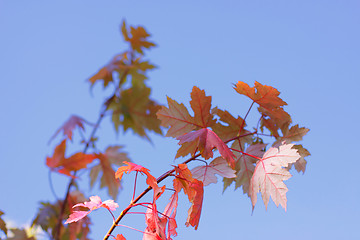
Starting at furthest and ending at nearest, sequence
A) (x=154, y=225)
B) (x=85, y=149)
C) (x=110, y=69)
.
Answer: (x=110, y=69)
(x=85, y=149)
(x=154, y=225)

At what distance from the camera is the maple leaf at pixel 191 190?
0.54 metres

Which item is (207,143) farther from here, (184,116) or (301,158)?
(301,158)

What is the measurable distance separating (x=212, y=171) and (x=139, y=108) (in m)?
1.34

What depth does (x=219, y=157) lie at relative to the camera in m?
0.63

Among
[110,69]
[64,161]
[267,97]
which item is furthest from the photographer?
[110,69]

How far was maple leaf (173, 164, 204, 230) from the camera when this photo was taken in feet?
1.78

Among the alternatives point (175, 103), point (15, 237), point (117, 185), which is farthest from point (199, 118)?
point (15, 237)

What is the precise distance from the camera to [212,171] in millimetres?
618

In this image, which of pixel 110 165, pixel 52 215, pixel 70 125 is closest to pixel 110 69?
pixel 70 125

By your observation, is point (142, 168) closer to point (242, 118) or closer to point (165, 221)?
point (165, 221)

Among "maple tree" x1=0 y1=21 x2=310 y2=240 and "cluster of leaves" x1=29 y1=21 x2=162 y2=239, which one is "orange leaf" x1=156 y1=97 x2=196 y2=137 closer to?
"maple tree" x1=0 y1=21 x2=310 y2=240

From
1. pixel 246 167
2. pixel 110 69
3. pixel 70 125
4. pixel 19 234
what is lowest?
pixel 19 234

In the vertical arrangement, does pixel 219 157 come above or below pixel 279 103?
below

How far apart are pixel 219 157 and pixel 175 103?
0.17 metres
